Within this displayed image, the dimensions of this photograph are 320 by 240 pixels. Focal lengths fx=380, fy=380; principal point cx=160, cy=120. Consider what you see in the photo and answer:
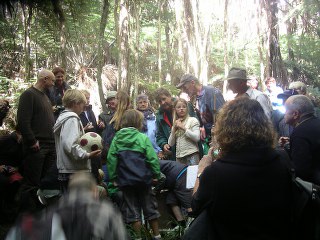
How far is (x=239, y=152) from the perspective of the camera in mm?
2346

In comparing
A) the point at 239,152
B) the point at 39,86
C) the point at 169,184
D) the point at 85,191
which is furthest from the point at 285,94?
the point at 85,191

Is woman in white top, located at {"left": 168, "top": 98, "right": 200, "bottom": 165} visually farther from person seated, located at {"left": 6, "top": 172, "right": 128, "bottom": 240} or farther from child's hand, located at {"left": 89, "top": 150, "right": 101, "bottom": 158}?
person seated, located at {"left": 6, "top": 172, "right": 128, "bottom": 240}

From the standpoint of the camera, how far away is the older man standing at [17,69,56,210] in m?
5.04

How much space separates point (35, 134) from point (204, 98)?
102 inches

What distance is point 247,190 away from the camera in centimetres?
224

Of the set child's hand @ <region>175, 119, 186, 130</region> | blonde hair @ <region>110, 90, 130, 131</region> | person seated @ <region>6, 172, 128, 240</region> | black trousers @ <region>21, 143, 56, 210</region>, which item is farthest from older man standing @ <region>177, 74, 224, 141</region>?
person seated @ <region>6, 172, 128, 240</region>

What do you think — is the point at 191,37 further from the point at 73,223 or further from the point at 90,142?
A: the point at 73,223

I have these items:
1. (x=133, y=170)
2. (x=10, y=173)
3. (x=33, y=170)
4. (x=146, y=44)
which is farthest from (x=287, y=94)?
(x=146, y=44)

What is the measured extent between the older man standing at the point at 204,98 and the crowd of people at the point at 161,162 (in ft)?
0.05

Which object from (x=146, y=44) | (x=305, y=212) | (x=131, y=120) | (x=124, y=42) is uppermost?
(x=146, y=44)

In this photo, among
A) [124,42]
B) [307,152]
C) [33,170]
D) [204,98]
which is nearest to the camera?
[307,152]

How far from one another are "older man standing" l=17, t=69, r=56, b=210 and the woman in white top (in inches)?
69.4

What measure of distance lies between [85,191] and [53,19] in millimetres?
2641

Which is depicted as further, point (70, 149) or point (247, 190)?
point (70, 149)
